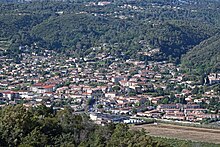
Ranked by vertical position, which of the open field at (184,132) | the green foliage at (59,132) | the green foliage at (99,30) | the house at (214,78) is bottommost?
the green foliage at (99,30)

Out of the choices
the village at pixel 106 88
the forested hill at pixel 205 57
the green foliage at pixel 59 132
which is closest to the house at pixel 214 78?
the village at pixel 106 88

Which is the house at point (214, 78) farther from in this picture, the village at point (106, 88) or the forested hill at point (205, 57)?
the forested hill at point (205, 57)

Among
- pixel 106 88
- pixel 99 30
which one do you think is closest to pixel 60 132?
pixel 106 88

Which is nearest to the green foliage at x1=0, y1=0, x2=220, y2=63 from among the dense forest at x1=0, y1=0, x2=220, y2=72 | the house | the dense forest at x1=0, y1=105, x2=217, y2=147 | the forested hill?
the dense forest at x1=0, y1=0, x2=220, y2=72

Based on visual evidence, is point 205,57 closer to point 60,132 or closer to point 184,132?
point 184,132

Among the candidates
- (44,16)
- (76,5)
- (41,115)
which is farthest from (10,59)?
(41,115)

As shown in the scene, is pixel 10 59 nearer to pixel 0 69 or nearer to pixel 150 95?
pixel 0 69
